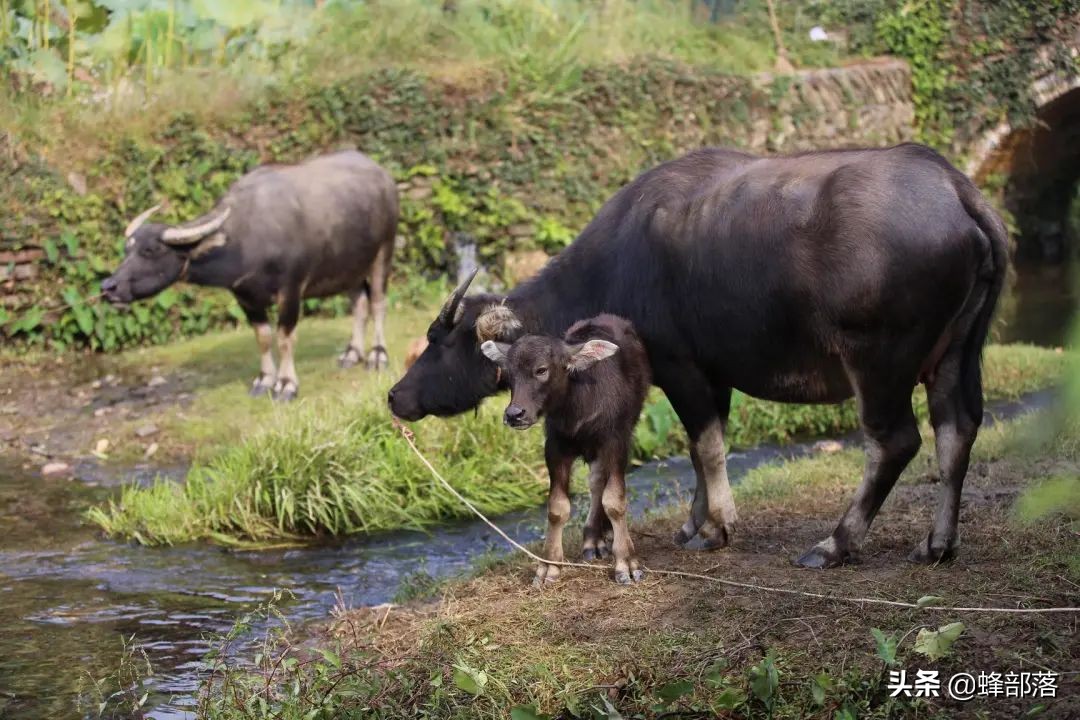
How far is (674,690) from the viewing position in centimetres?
463

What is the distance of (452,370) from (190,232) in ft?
17.1

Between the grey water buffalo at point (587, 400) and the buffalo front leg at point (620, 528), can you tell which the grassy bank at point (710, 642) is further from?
the grey water buffalo at point (587, 400)

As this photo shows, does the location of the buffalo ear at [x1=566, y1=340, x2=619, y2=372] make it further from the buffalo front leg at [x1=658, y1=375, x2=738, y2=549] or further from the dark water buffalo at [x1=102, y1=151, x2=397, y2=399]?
the dark water buffalo at [x1=102, y1=151, x2=397, y2=399]

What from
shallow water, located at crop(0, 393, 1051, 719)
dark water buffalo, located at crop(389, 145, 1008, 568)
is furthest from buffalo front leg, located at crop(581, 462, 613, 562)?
shallow water, located at crop(0, 393, 1051, 719)

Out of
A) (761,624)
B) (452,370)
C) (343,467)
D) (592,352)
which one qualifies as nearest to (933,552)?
(761,624)

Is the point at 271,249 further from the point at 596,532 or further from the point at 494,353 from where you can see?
the point at 494,353

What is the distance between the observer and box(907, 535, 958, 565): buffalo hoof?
5.80 metres

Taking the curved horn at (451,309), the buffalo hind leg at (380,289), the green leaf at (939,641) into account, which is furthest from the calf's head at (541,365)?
the buffalo hind leg at (380,289)

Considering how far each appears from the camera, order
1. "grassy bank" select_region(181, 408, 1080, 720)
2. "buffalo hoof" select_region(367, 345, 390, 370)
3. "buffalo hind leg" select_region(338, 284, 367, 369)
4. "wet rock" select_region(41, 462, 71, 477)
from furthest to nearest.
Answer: "buffalo hind leg" select_region(338, 284, 367, 369) < "buffalo hoof" select_region(367, 345, 390, 370) < "wet rock" select_region(41, 462, 71, 477) < "grassy bank" select_region(181, 408, 1080, 720)

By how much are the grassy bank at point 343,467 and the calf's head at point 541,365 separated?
217 centimetres

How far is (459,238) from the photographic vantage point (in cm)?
1520

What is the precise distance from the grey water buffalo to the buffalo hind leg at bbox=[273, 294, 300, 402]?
18.6 feet

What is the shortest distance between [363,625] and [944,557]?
2671mm

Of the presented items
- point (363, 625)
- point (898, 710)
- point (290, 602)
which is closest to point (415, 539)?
point (290, 602)
